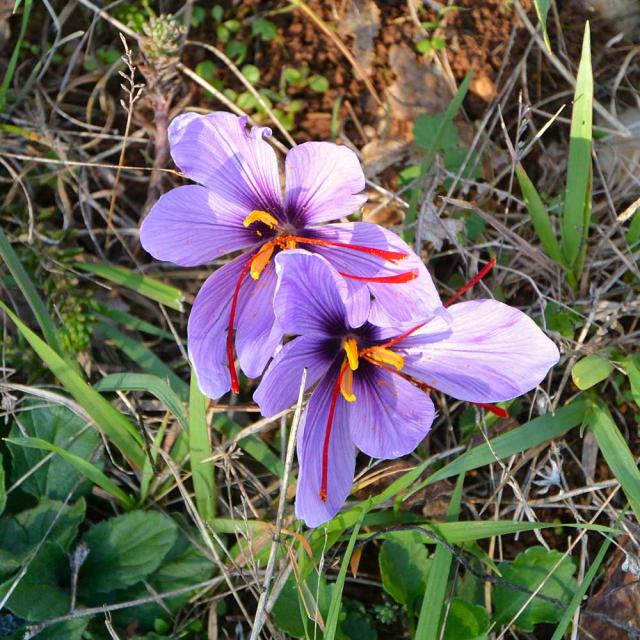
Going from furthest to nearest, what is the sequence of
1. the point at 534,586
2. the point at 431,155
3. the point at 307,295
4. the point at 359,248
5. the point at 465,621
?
the point at 431,155 → the point at 534,586 → the point at 465,621 → the point at 359,248 → the point at 307,295

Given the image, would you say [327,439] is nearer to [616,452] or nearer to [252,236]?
[252,236]

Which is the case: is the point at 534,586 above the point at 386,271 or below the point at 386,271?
below

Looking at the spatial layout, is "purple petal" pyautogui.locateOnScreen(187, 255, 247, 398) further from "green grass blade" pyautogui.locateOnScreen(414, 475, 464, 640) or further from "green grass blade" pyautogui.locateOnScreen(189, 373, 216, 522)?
"green grass blade" pyautogui.locateOnScreen(414, 475, 464, 640)

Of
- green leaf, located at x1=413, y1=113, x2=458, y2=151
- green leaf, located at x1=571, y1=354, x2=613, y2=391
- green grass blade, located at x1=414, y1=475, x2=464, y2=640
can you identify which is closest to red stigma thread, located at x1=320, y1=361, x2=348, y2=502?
green grass blade, located at x1=414, y1=475, x2=464, y2=640

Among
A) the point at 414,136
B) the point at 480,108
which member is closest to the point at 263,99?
the point at 414,136

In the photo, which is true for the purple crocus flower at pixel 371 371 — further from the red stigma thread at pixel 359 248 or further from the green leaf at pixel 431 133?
the green leaf at pixel 431 133

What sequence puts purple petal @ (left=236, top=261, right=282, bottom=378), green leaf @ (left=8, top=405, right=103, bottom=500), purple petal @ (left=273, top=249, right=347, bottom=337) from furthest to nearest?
green leaf @ (left=8, top=405, right=103, bottom=500)
purple petal @ (left=236, top=261, right=282, bottom=378)
purple petal @ (left=273, top=249, right=347, bottom=337)

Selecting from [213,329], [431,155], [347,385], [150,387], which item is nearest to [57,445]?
[150,387]
